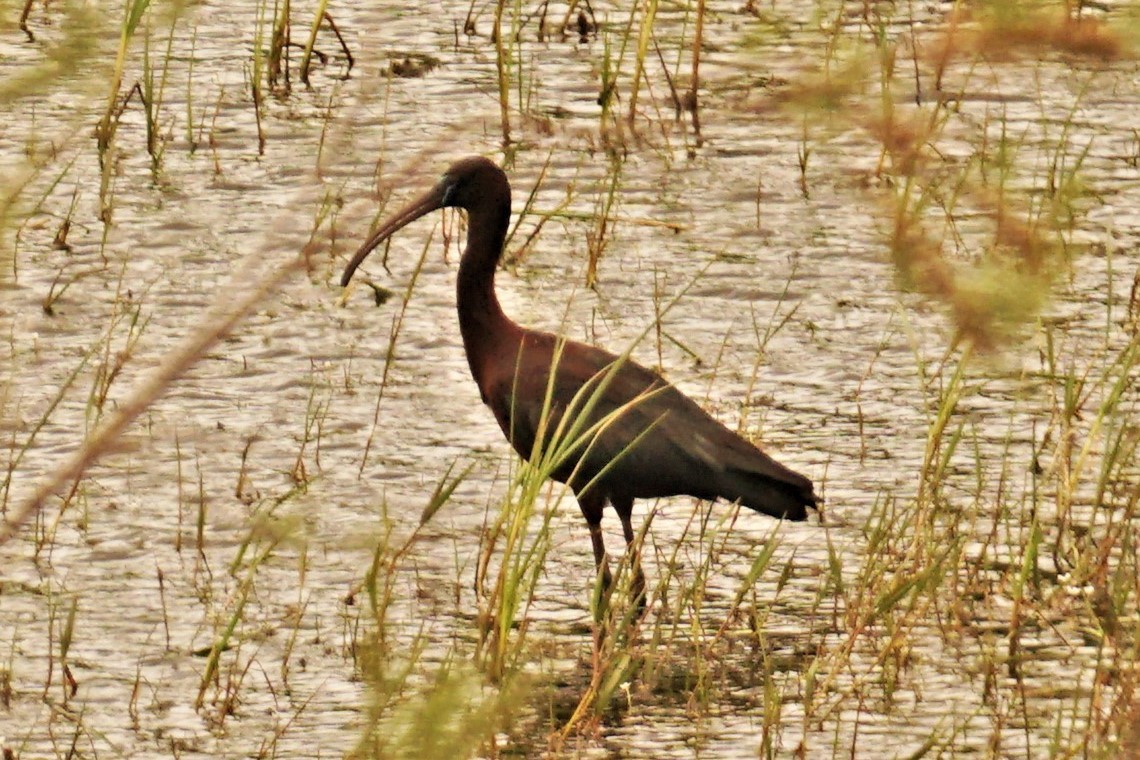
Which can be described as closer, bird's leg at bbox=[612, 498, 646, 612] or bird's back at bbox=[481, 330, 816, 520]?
bird's leg at bbox=[612, 498, 646, 612]

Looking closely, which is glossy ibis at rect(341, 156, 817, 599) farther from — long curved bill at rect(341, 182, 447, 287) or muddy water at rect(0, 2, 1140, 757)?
muddy water at rect(0, 2, 1140, 757)

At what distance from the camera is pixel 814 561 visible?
5.01m

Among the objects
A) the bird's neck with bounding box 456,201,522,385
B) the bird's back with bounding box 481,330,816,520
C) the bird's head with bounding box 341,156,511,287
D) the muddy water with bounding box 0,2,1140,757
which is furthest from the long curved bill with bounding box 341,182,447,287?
the bird's back with bounding box 481,330,816,520

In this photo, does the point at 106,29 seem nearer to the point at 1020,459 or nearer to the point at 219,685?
the point at 219,685

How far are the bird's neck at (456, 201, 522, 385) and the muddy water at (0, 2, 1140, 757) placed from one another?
0.24 meters

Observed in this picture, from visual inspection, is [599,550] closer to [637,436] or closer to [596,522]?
[596,522]

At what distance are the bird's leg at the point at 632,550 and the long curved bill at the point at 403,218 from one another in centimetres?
76

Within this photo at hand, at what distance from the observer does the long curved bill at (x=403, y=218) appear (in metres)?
4.57

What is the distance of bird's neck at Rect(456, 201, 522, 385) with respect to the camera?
5.06 metres

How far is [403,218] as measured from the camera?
15.2 feet

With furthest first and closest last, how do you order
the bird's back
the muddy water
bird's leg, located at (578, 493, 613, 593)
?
1. bird's leg, located at (578, 493, 613, 593)
2. the bird's back
3. the muddy water

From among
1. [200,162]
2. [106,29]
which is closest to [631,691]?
[106,29]

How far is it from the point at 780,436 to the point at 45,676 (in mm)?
2147

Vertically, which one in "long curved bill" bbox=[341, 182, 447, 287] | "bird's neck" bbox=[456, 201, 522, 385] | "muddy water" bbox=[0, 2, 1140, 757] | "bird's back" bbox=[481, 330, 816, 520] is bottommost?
"muddy water" bbox=[0, 2, 1140, 757]
